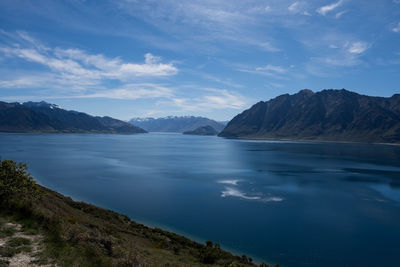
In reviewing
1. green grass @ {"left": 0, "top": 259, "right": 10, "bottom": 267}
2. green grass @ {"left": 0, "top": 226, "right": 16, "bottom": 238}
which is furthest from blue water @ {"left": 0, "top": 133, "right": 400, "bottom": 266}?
green grass @ {"left": 0, "top": 259, "right": 10, "bottom": 267}

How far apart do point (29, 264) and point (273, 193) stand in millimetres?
52153

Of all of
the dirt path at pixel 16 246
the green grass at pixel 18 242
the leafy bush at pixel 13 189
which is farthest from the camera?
the leafy bush at pixel 13 189

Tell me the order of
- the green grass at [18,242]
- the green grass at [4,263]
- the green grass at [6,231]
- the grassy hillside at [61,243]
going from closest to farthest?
1. the green grass at [4,263]
2. the grassy hillside at [61,243]
3. the green grass at [18,242]
4. the green grass at [6,231]

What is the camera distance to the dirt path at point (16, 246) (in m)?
13.3

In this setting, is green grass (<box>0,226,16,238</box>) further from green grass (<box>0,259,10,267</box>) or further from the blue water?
the blue water

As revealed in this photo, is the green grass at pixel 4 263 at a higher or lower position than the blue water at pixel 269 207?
higher

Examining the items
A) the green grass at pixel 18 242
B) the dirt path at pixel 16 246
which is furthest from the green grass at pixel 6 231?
the green grass at pixel 18 242

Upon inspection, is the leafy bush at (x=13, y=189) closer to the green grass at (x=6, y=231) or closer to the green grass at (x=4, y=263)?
the green grass at (x=6, y=231)

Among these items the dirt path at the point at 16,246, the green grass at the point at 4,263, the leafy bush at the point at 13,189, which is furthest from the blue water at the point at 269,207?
the green grass at the point at 4,263

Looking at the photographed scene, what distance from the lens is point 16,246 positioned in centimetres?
1476

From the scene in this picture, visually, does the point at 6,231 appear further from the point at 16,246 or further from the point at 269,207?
the point at 269,207

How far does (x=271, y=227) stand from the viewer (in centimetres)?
3788

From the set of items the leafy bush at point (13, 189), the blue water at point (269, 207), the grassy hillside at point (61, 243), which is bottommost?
the blue water at point (269, 207)

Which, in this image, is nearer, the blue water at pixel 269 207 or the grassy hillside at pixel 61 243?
the grassy hillside at pixel 61 243
